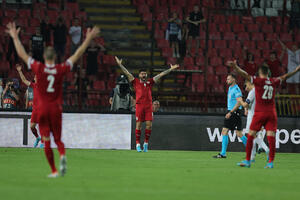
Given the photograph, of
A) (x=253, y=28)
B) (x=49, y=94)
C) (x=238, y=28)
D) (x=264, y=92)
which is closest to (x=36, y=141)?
(x=264, y=92)

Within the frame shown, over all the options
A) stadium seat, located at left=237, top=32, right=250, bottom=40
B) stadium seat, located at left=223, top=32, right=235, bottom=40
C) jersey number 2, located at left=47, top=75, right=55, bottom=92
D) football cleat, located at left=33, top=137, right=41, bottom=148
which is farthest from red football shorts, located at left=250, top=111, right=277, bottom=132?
stadium seat, located at left=237, top=32, right=250, bottom=40

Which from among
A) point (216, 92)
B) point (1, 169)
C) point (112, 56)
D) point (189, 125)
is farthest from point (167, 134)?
point (1, 169)

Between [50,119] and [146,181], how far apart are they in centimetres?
180

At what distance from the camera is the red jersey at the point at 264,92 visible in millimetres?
11891

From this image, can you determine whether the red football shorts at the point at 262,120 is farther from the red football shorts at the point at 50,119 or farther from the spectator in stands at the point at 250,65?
the spectator in stands at the point at 250,65

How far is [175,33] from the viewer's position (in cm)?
2228

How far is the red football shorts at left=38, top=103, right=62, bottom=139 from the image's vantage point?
937cm

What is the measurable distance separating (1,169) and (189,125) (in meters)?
9.44

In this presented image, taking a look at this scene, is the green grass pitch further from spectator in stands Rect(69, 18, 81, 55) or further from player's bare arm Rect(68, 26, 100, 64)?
spectator in stands Rect(69, 18, 81, 55)

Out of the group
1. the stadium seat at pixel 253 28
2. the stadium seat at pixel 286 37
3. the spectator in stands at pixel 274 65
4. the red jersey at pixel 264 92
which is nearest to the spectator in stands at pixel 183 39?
the spectator in stands at pixel 274 65

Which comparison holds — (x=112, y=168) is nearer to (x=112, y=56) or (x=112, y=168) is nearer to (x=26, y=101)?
(x=26, y=101)

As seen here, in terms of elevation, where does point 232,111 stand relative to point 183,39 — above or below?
below

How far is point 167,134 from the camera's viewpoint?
19.4 metres

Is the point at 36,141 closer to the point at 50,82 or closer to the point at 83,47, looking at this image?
the point at 50,82
